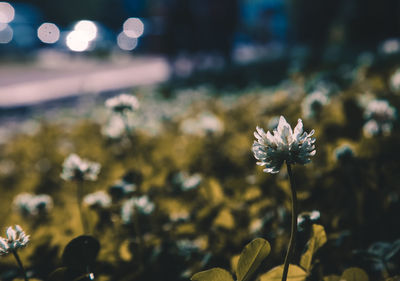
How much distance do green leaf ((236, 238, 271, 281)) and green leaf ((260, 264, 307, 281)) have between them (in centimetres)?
8

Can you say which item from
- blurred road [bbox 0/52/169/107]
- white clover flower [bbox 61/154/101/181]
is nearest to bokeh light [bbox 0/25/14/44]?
blurred road [bbox 0/52/169/107]

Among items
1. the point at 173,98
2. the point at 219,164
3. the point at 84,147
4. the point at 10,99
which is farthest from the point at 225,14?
the point at 219,164

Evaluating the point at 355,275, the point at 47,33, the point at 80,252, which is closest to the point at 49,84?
the point at 47,33

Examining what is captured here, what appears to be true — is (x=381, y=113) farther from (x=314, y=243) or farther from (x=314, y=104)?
(x=314, y=243)

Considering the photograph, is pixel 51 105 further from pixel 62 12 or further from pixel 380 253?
pixel 62 12

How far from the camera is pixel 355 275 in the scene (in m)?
0.88

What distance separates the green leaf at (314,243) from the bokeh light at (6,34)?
20.6m

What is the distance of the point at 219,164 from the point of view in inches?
90.1

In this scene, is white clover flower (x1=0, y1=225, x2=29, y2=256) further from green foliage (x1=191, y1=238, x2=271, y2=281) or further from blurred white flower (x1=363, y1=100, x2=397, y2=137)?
blurred white flower (x1=363, y1=100, x2=397, y2=137)

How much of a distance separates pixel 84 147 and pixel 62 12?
99.3 ft

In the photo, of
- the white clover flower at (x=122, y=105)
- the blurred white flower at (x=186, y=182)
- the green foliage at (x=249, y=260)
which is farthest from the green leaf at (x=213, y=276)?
the white clover flower at (x=122, y=105)

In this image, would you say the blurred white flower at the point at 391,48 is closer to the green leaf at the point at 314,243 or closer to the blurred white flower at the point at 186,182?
the blurred white flower at the point at 186,182

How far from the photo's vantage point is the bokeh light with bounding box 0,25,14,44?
62.0 ft

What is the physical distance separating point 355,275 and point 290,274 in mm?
152
